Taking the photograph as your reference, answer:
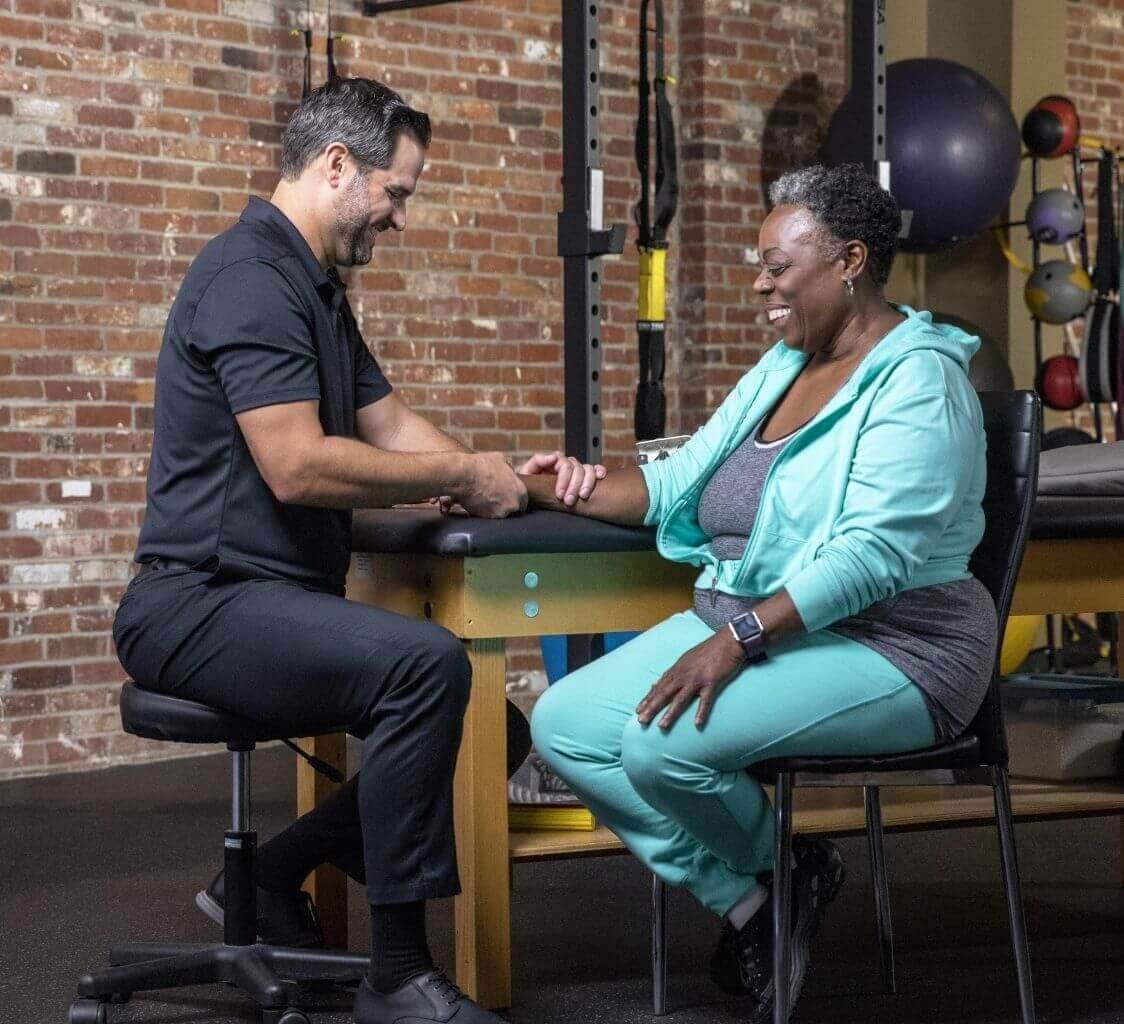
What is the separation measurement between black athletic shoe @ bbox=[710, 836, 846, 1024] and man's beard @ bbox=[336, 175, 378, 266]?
102 centimetres

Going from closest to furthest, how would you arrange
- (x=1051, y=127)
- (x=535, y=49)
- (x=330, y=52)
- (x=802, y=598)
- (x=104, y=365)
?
(x=802, y=598), (x=104, y=365), (x=330, y=52), (x=535, y=49), (x=1051, y=127)

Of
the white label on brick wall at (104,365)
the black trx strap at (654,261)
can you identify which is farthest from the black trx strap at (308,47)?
the black trx strap at (654,261)

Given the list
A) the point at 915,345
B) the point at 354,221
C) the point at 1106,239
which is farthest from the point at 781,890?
the point at 1106,239

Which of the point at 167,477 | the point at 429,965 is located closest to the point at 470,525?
the point at 167,477

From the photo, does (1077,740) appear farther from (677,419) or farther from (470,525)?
(677,419)

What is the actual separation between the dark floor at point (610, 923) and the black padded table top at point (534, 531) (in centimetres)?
67

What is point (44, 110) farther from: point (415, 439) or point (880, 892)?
point (880, 892)

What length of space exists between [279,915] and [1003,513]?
121cm

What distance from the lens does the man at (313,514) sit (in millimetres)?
2168

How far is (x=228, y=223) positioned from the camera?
483 centimetres

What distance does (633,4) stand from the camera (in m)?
5.65

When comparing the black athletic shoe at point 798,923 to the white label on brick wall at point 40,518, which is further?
the white label on brick wall at point 40,518

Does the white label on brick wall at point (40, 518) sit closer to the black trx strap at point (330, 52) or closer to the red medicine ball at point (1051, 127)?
the black trx strap at point (330, 52)

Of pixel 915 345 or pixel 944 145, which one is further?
pixel 944 145
